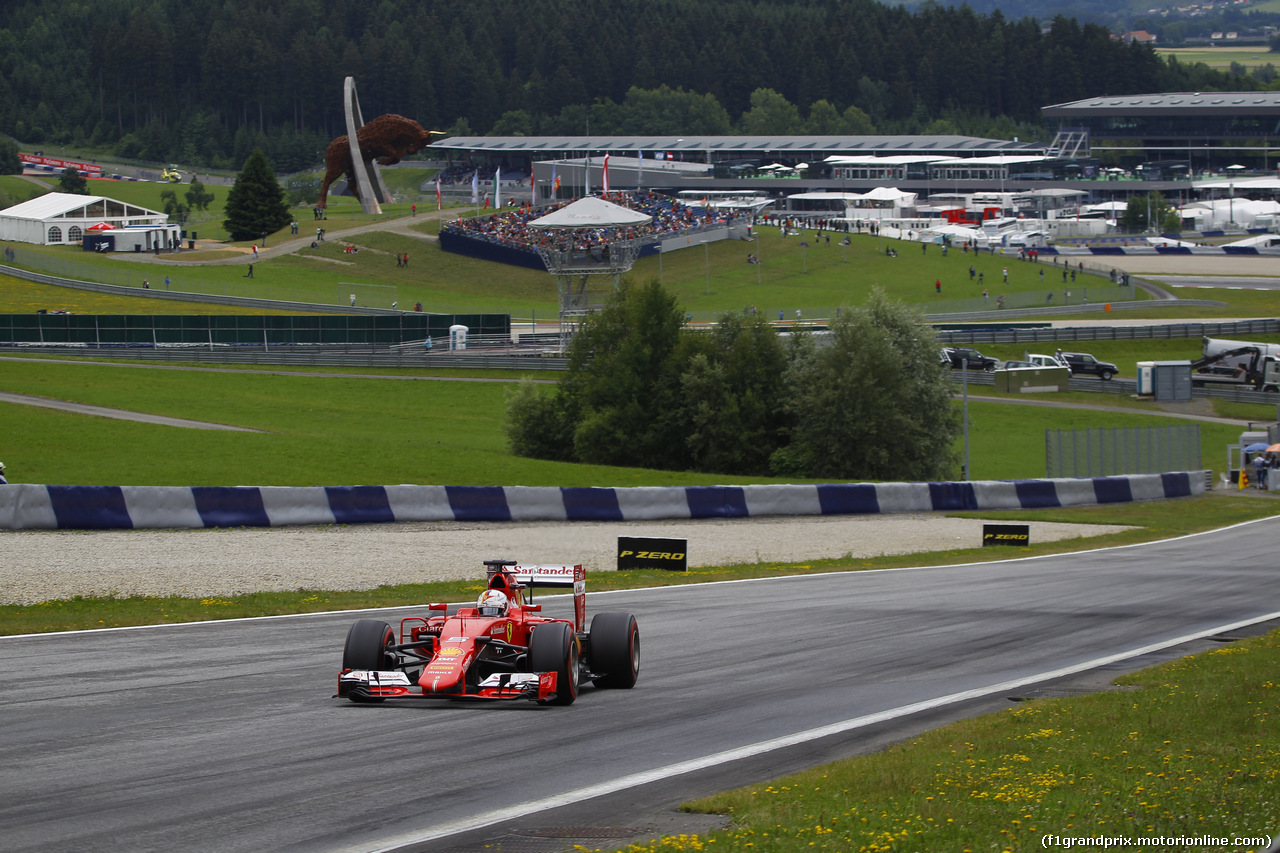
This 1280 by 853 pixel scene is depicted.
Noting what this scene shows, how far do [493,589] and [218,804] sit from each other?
4500 mm

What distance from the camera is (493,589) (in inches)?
523

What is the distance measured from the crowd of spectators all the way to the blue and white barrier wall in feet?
252

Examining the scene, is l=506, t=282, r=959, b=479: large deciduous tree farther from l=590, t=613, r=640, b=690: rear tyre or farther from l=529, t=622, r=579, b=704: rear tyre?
l=529, t=622, r=579, b=704: rear tyre

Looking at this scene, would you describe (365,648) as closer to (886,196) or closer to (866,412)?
(866,412)

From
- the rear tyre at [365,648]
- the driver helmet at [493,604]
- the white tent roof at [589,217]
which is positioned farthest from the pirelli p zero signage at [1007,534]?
the white tent roof at [589,217]

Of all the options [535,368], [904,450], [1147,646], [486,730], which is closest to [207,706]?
[486,730]

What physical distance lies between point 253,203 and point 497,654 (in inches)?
4862

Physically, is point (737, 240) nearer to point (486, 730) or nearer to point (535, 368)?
point (535, 368)

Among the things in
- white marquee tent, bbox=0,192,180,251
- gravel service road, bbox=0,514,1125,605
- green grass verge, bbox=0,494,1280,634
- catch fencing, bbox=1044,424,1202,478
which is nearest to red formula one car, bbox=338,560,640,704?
green grass verge, bbox=0,494,1280,634

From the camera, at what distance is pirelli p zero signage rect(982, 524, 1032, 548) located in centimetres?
3297

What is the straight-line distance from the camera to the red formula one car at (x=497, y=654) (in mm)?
12250

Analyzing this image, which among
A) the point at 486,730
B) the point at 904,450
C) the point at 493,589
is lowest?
the point at 904,450

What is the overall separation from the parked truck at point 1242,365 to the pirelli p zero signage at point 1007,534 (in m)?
42.2

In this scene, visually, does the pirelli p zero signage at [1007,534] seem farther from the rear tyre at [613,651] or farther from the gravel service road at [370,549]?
the rear tyre at [613,651]
